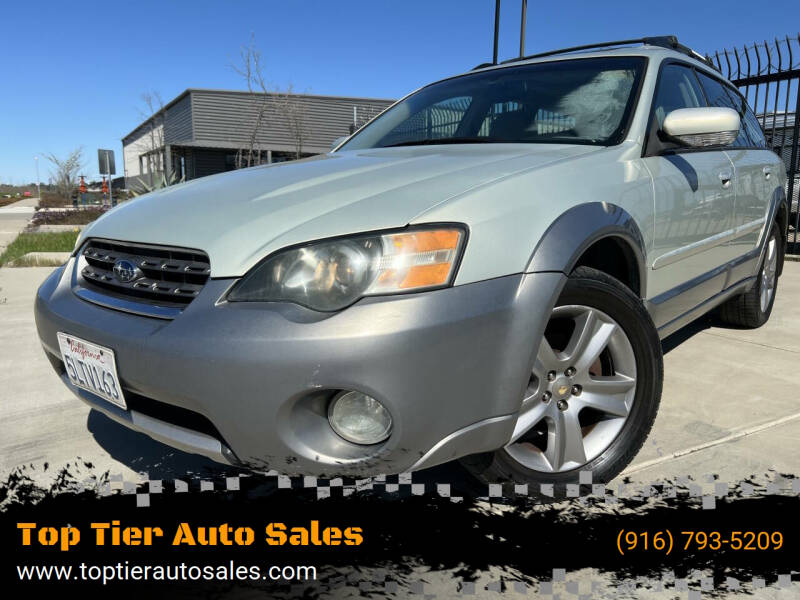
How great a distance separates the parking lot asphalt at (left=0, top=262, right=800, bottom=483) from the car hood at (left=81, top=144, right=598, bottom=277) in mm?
839

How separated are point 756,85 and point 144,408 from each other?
8348 mm

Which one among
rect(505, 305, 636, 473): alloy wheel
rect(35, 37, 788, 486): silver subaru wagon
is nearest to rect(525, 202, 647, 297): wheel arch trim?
rect(35, 37, 788, 486): silver subaru wagon

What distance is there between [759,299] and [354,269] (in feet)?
11.5

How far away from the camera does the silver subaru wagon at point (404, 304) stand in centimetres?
148

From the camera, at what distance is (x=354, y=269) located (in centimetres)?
152

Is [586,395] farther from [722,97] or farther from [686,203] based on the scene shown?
[722,97]

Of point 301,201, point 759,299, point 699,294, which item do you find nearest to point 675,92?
point 699,294

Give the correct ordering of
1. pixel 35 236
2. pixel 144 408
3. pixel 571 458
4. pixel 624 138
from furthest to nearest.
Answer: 1. pixel 35 236
2. pixel 624 138
3. pixel 571 458
4. pixel 144 408

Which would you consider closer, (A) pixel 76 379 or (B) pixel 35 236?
(A) pixel 76 379

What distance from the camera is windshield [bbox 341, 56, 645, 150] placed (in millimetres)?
2484

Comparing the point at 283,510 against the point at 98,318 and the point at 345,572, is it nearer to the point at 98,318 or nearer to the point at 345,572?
the point at 345,572

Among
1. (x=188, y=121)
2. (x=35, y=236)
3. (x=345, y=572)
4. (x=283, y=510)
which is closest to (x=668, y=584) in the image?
(x=345, y=572)

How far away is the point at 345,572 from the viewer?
1.65m

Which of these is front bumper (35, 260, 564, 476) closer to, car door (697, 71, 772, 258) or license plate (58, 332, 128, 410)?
license plate (58, 332, 128, 410)
